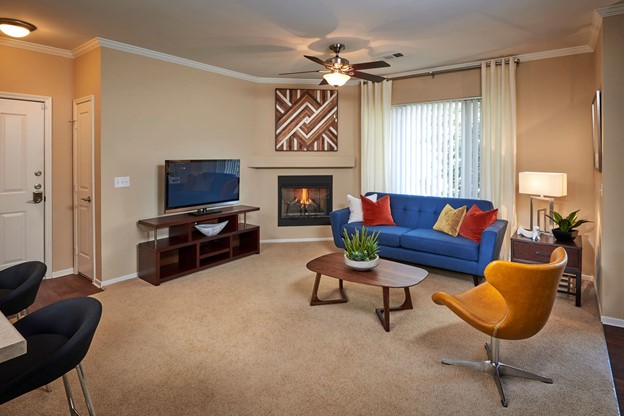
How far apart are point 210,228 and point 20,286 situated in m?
2.62

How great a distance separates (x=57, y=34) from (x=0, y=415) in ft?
11.5

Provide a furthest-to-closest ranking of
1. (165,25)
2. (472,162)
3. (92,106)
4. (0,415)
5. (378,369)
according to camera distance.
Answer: (472,162)
(92,106)
(165,25)
(378,369)
(0,415)

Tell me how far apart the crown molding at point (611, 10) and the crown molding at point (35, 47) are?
5397 millimetres

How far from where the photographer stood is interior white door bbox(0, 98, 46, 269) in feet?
13.4

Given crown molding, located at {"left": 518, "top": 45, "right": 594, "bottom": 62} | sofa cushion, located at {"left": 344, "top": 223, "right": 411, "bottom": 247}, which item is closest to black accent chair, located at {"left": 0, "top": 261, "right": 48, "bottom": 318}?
sofa cushion, located at {"left": 344, "top": 223, "right": 411, "bottom": 247}

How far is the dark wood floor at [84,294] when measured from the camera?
2490 millimetres

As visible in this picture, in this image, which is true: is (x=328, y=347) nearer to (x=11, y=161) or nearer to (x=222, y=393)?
(x=222, y=393)

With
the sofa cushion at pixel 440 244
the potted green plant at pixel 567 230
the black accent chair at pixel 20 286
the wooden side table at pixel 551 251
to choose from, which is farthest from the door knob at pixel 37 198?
the potted green plant at pixel 567 230

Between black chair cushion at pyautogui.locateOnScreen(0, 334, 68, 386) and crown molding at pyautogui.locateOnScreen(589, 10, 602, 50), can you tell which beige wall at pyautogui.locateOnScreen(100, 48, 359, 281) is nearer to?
black chair cushion at pyautogui.locateOnScreen(0, 334, 68, 386)

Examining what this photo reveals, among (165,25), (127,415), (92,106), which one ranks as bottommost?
(127,415)

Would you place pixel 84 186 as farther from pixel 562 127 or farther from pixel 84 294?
pixel 562 127

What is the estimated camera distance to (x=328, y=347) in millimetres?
2830

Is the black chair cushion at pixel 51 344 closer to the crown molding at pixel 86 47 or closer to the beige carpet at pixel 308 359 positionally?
the beige carpet at pixel 308 359

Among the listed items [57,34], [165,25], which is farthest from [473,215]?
[57,34]
